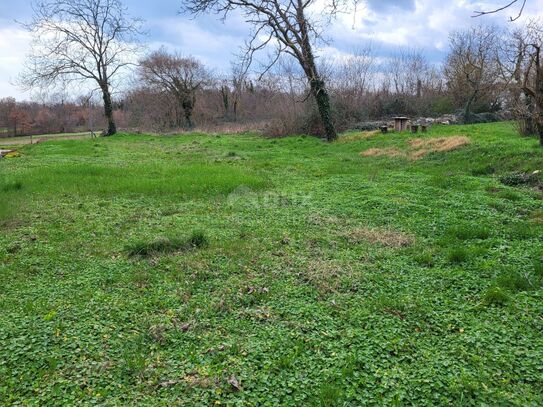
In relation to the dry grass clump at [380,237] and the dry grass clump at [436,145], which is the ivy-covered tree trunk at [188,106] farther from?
the dry grass clump at [380,237]

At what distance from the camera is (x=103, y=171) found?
1086 cm

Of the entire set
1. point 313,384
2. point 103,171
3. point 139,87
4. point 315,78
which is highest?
point 139,87

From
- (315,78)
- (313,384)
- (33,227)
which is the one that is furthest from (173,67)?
(313,384)

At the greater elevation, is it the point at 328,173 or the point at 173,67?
the point at 173,67

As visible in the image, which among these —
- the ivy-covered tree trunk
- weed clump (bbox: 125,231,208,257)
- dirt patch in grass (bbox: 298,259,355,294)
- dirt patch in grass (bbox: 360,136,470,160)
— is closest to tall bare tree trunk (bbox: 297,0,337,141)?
dirt patch in grass (bbox: 360,136,470,160)

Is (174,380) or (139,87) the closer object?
(174,380)

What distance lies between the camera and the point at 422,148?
12.9 meters

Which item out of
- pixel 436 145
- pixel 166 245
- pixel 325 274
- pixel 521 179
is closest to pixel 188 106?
pixel 436 145

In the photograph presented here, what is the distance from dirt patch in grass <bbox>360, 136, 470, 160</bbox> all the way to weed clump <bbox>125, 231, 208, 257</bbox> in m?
8.43

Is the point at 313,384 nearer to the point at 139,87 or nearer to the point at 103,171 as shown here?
the point at 103,171

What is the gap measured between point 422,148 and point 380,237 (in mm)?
8377

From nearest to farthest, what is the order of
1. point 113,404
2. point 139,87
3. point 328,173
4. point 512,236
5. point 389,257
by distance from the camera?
point 113,404, point 389,257, point 512,236, point 328,173, point 139,87

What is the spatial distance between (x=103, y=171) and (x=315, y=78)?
11149mm

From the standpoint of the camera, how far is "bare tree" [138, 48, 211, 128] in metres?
34.8
